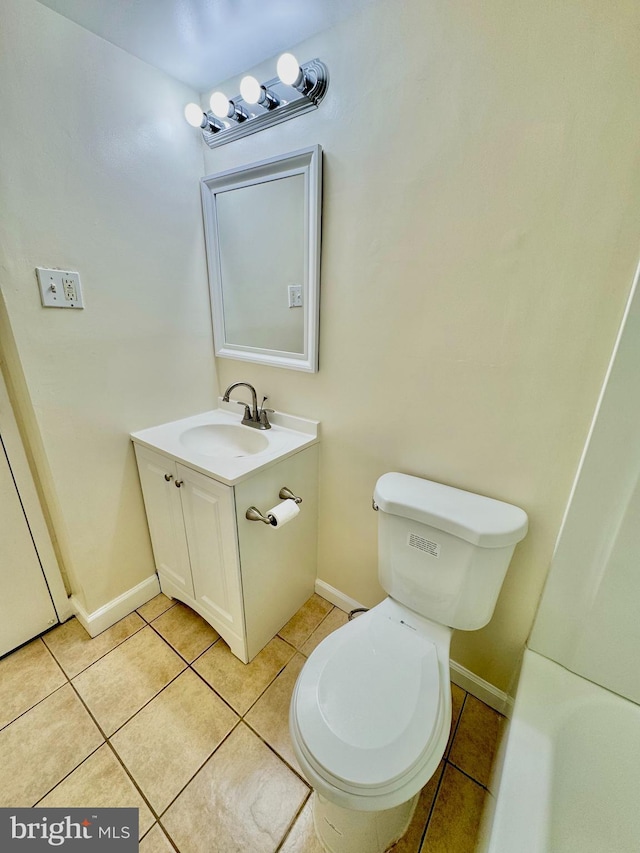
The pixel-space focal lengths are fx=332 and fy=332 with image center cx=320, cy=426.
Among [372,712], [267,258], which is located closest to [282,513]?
[372,712]

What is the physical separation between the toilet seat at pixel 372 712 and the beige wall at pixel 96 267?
1.03 metres

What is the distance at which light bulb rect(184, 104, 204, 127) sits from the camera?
3.84ft

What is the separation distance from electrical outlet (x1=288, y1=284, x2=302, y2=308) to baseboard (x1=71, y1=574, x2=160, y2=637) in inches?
55.3

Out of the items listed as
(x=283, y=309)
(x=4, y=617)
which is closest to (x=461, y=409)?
(x=283, y=309)

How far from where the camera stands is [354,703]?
784mm

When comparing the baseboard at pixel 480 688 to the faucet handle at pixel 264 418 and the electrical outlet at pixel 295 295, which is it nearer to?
the faucet handle at pixel 264 418

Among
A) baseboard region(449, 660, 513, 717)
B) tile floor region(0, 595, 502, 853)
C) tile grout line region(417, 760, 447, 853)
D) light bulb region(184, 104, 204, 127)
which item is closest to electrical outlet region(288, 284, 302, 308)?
light bulb region(184, 104, 204, 127)

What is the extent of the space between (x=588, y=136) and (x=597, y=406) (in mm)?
592

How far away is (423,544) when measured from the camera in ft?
3.21

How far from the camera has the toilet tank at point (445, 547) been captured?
2.93ft

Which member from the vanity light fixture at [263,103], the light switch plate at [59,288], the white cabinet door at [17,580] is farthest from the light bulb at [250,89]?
the white cabinet door at [17,580]

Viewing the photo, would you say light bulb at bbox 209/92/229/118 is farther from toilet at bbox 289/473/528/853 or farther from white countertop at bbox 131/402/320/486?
toilet at bbox 289/473/528/853

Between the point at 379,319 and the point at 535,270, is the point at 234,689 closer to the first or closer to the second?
the point at 379,319

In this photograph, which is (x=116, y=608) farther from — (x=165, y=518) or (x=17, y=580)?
(x=165, y=518)
